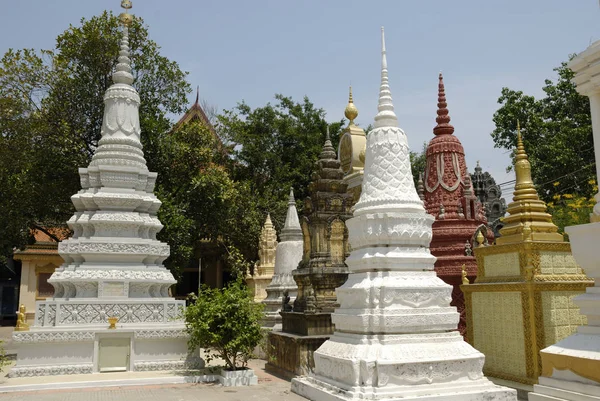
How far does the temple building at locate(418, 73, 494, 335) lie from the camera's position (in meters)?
16.0

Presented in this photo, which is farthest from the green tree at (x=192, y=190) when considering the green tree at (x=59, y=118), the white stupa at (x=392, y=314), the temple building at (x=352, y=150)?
the white stupa at (x=392, y=314)

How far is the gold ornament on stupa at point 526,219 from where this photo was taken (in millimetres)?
10578

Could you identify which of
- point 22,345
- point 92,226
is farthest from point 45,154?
point 22,345

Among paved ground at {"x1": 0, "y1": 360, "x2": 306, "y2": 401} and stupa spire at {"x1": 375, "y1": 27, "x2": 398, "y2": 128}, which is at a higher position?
stupa spire at {"x1": 375, "y1": 27, "x2": 398, "y2": 128}

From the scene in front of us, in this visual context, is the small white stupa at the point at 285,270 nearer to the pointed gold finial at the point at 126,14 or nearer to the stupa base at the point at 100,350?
the stupa base at the point at 100,350

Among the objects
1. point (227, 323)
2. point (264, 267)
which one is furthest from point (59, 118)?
point (227, 323)

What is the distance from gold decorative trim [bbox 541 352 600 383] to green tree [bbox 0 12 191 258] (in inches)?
742

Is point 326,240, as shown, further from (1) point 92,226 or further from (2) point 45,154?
(2) point 45,154

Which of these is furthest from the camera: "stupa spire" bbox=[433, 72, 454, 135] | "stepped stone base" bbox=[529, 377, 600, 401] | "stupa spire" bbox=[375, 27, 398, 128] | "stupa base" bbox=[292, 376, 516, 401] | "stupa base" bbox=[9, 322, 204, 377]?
"stupa spire" bbox=[433, 72, 454, 135]

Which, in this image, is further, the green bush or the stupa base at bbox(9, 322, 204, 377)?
the stupa base at bbox(9, 322, 204, 377)

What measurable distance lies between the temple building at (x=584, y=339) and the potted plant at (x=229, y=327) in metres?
6.86

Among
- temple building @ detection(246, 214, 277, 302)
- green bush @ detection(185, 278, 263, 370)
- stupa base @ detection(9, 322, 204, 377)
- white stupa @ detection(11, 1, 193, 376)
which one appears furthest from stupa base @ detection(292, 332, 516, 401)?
temple building @ detection(246, 214, 277, 302)

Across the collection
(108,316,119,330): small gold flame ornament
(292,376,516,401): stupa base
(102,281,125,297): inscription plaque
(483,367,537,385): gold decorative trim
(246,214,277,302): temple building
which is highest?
(246,214,277,302): temple building

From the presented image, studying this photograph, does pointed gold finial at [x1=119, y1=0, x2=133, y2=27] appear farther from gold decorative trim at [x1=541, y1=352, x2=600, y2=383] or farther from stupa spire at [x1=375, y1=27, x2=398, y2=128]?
gold decorative trim at [x1=541, y1=352, x2=600, y2=383]
